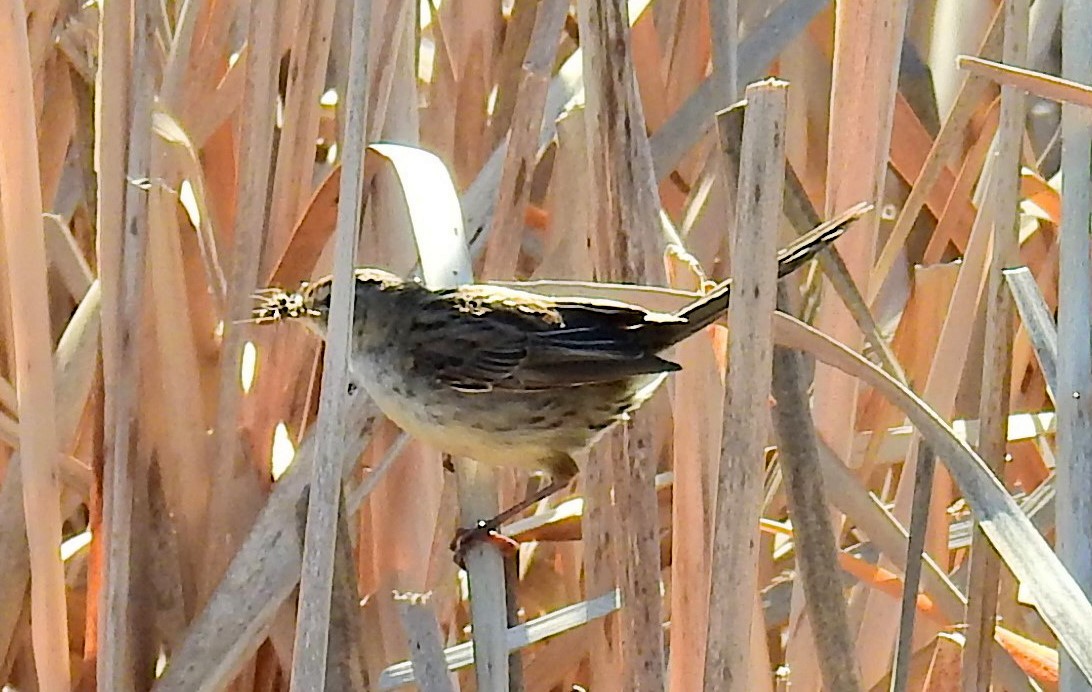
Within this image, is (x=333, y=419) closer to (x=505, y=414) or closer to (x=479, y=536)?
(x=479, y=536)

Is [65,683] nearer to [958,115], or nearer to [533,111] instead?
[533,111]

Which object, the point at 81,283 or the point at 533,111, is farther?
the point at 81,283

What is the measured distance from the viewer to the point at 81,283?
1.65m

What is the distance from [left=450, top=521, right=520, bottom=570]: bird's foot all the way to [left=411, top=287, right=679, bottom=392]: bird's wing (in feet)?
0.64

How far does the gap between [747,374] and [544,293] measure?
1.91 feet

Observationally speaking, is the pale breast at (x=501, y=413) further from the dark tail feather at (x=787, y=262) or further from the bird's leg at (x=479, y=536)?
the dark tail feather at (x=787, y=262)

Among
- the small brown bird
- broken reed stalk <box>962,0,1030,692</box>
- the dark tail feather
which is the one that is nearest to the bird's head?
the small brown bird

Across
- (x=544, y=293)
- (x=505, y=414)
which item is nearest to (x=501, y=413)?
(x=505, y=414)

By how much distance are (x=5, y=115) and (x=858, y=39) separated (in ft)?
2.41

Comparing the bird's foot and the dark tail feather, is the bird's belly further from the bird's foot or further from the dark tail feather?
the dark tail feather

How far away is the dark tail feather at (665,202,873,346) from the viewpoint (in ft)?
3.42

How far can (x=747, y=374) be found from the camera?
90 centimetres

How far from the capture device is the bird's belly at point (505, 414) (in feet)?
4.67

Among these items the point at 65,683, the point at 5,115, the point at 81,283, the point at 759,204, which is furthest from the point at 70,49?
the point at 759,204
